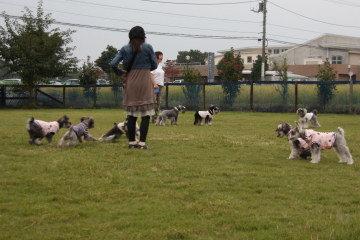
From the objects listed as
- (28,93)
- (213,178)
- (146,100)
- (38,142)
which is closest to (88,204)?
(213,178)

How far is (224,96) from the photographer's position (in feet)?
77.5

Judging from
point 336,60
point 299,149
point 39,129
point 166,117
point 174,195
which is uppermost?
point 336,60

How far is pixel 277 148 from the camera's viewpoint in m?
8.52

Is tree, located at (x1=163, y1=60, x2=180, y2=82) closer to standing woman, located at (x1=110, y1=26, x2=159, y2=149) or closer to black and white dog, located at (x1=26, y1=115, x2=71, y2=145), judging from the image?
black and white dog, located at (x1=26, y1=115, x2=71, y2=145)

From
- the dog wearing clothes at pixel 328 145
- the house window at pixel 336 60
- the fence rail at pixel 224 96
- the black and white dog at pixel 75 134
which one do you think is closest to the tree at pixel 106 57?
the fence rail at pixel 224 96

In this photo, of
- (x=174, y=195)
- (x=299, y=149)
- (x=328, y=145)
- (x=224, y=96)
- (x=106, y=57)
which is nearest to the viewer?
(x=174, y=195)

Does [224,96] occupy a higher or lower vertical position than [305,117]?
higher

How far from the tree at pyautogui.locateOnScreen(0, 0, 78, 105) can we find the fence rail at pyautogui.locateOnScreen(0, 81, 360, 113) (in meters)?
1.08

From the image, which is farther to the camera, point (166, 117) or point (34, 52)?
point (34, 52)

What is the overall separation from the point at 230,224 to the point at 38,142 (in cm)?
567

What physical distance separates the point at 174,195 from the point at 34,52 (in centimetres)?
2412


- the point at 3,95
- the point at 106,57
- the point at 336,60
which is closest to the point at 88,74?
the point at 3,95

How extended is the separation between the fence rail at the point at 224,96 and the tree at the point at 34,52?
3.55ft

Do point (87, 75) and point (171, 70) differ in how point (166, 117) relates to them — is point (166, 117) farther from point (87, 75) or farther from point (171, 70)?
point (171, 70)
